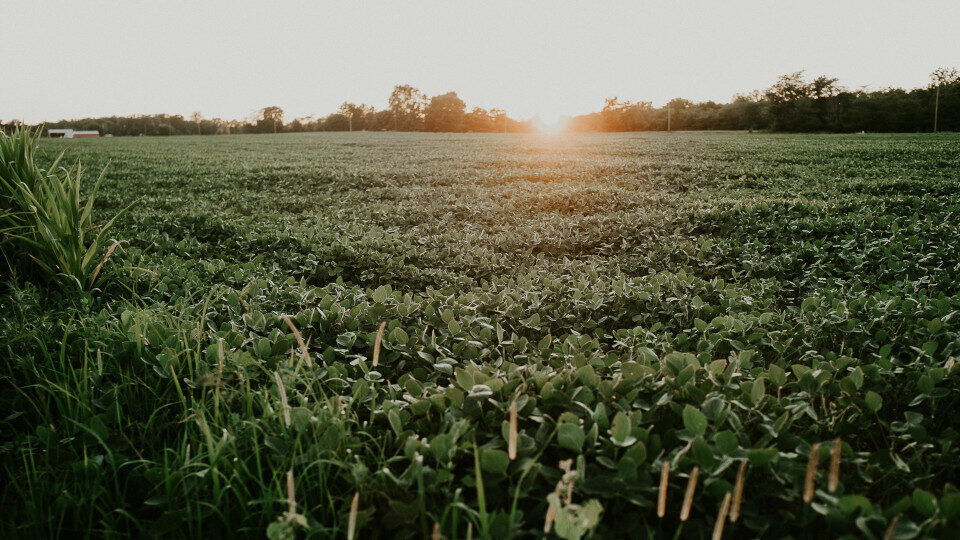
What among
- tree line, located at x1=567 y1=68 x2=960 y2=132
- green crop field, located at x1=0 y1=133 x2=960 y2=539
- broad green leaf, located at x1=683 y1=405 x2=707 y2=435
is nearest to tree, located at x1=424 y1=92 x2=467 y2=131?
tree line, located at x1=567 y1=68 x2=960 y2=132


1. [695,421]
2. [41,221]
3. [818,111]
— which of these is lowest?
[695,421]

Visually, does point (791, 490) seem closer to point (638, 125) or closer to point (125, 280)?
point (125, 280)

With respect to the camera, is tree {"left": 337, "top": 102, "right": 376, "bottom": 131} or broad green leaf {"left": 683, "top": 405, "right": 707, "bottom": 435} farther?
tree {"left": 337, "top": 102, "right": 376, "bottom": 131}

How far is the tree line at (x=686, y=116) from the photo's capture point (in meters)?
34.0

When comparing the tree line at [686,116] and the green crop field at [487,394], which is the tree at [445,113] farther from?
the green crop field at [487,394]

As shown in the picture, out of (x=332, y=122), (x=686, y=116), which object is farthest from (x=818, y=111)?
(x=332, y=122)

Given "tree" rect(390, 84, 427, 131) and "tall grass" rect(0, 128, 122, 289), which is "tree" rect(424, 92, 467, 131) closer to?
"tree" rect(390, 84, 427, 131)

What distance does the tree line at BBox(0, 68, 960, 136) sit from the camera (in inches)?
1340

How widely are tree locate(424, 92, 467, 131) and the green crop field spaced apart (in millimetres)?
68459

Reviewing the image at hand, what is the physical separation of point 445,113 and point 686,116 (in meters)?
38.3

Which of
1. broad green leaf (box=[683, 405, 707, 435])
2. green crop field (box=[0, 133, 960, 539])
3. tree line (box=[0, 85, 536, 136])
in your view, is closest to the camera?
green crop field (box=[0, 133, 960, 539])

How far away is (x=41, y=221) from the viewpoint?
11.0 ft

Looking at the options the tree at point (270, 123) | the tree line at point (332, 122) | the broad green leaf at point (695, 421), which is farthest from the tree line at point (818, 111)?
the tree at point (270, 123)

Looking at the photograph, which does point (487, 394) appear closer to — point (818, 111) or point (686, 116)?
point (818, 111)
